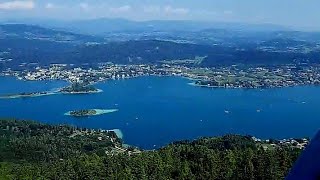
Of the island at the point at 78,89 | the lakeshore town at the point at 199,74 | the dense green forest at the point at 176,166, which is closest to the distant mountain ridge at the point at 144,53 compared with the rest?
the lakeshore town at the point at 199,74

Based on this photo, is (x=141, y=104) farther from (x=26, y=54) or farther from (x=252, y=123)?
(x=26, y=54)

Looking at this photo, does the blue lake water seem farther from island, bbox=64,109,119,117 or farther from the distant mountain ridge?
the distant mountain ridge

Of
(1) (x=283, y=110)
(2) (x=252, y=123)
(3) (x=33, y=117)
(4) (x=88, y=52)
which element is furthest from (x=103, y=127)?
(4) (x=88, y=52)

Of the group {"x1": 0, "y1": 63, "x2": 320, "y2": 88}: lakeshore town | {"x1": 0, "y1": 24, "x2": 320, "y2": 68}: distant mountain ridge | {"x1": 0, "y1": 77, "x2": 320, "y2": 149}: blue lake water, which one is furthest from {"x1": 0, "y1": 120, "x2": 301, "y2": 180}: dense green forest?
{"x1": 0, "y1": 24, "x2": 320, "y2": 68}: distant mountain ridge

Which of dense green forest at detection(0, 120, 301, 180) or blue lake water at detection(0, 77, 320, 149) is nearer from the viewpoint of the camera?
dense green forest at detection(0, 120, 301, 180)

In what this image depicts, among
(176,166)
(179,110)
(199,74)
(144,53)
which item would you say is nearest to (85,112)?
(179,110)
